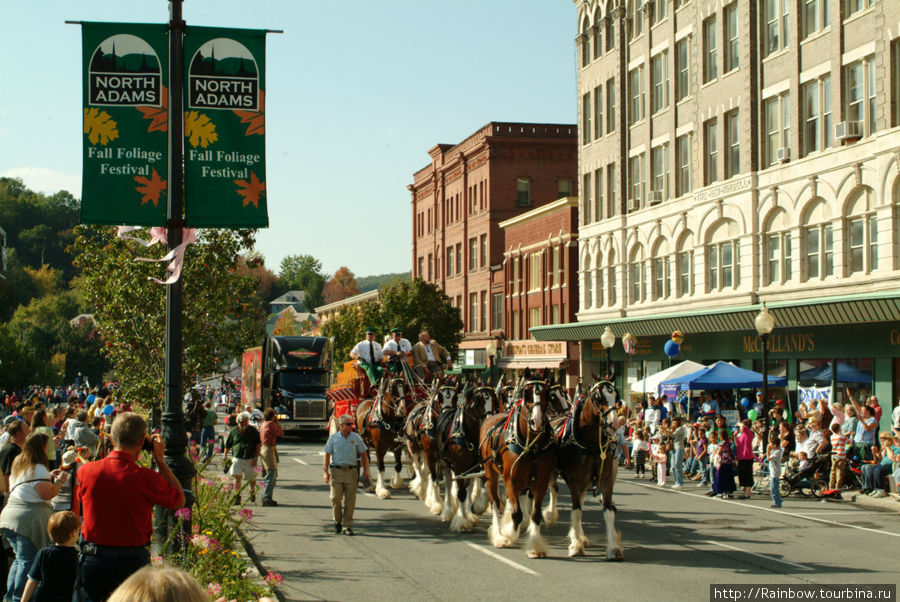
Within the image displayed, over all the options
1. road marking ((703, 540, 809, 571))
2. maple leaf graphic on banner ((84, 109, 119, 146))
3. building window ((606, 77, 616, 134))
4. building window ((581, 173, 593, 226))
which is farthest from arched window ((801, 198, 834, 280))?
maple leaf graphic on banner ((84, 109, 119, 146))

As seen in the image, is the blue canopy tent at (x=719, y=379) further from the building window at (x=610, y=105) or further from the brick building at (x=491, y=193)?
the brick building at (x=491, y=193)

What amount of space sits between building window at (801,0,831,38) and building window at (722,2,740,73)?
434cm

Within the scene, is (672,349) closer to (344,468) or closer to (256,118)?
(344,468)

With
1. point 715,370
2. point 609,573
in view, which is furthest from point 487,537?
point 715,370

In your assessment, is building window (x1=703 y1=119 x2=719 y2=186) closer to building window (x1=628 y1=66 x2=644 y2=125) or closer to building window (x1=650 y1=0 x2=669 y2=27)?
building window (x1=628 y1=66 x2=644 y2=125)

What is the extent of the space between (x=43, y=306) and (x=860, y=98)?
94959 millimetres

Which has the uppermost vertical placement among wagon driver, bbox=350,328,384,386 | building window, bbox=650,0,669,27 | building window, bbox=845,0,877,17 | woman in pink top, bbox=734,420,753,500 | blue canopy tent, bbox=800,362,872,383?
building window, bbox=650,0,669,27

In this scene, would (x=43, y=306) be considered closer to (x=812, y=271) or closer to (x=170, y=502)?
(x=812, y=271)

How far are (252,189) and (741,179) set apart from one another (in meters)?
28.8

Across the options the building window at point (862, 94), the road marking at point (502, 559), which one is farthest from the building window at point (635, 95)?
the road marking at point (502, 559)

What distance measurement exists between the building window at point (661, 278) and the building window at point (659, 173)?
259 centimetres

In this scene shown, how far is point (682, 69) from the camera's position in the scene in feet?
137

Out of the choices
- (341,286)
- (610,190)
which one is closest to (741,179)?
(610,190)

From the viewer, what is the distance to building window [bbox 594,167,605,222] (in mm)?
48844
